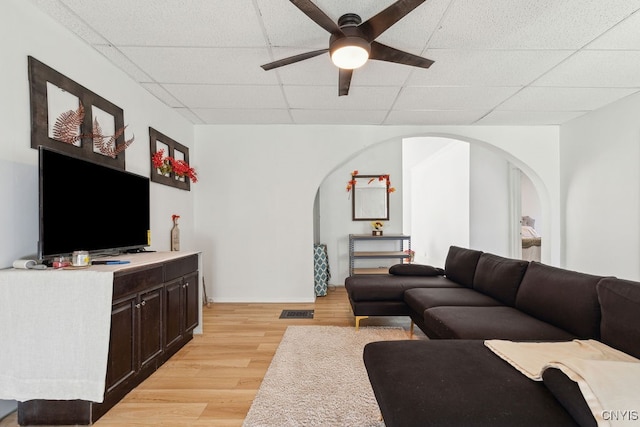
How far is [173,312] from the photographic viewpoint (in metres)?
2.76

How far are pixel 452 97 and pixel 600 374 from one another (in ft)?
10.2

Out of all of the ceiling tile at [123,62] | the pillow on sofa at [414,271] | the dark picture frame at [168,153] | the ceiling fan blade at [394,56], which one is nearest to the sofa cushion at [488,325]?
the pillow on sofa at [414,271]

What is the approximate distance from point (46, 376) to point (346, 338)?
2254 millimetres

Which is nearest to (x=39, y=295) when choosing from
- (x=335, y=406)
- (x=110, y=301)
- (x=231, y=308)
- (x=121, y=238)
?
(x=110, y=301)

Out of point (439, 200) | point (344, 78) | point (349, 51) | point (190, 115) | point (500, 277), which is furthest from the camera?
point (439, 200)

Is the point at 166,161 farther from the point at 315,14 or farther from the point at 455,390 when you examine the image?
the point at 455,390

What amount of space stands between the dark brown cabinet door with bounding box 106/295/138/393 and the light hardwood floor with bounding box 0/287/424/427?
0.19 m

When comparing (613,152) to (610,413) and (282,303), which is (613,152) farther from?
(282,303)

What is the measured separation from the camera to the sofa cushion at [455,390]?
1135 millimetres

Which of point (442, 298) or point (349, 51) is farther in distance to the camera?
point (442, 298)

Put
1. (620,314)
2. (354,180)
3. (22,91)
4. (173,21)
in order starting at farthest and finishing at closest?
(354,180) → (173,21) → (22,91) → (620,314)

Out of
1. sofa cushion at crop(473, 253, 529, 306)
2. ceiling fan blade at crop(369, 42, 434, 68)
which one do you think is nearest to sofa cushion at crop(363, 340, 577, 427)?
sofa cushion at crop(473, 253, 529, 306)

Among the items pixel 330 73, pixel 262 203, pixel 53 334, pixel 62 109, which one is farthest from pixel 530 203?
pixel 53 334

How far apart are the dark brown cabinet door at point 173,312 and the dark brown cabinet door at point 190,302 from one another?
10 centimetres
